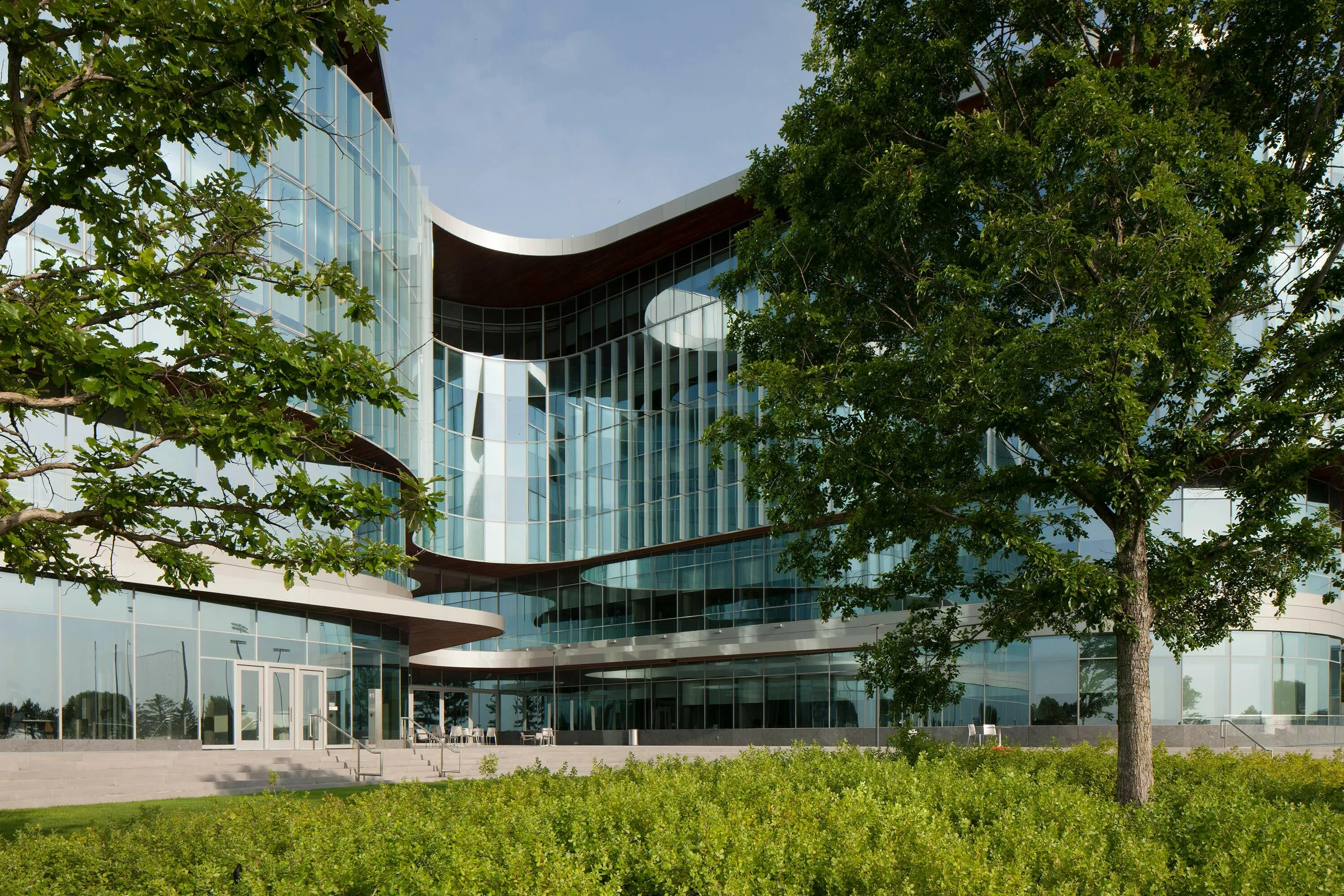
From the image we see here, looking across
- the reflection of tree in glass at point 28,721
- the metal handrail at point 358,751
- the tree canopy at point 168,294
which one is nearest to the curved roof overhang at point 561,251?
the metal handrail at point 358,751

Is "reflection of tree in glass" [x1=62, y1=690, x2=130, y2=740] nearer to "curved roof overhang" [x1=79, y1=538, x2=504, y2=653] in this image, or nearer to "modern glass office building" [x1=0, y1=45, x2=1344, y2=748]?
"modern glass office building" [x1=0, y1=45, x2=1344, y2=748]

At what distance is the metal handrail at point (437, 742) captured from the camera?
28484mm

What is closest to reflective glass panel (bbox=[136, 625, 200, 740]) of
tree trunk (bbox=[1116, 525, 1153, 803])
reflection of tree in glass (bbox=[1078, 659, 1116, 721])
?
tree trunk (bbox=[1116, 525, 1153, 803])

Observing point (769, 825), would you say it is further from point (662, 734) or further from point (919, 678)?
point (662, 734)

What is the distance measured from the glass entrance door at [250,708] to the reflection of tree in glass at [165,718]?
1584 mm

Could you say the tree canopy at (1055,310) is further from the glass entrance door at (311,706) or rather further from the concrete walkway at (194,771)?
the glass entrance door at (311,706)

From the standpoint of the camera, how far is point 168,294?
8469 millimetres

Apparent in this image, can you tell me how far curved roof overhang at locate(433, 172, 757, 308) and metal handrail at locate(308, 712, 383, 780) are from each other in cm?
2419

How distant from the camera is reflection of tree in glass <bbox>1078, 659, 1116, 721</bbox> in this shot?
3344 centimetres

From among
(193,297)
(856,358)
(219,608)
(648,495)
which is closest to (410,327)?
(219,608)

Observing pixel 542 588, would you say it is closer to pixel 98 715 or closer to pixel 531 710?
pixel 531 710

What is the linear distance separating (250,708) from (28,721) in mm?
6183

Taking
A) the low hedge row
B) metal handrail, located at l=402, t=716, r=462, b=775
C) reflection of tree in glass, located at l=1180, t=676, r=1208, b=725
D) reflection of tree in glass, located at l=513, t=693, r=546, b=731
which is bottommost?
reflection of tree in glass, located at l=513, t=693, r=546, b=731

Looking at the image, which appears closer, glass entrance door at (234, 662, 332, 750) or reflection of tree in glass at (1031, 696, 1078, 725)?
glass entrance door at (234, 662, 332, 750)
